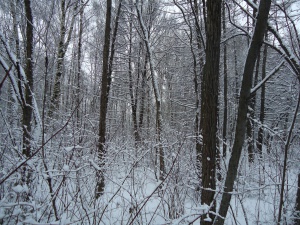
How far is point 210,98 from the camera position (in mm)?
2586

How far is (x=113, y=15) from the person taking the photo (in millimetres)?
9016

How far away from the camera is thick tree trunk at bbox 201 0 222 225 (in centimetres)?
250

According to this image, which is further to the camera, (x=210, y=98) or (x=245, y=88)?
(x=210, y=98)

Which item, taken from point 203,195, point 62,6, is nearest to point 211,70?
point 203,195

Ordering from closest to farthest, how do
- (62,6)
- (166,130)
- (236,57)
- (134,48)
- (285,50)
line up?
(285,50)
(166,130)
(62,6)
(134,48)
(236,57)

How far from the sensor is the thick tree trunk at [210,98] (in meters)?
2.50

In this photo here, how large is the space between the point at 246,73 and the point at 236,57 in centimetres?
1199

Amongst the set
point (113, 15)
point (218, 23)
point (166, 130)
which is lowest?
point (166, 130)

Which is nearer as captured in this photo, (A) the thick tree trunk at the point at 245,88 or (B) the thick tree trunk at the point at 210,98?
(A) the thick tree trunk at the point at 245,88

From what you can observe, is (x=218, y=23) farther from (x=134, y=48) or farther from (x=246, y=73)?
(x=134, y=48)

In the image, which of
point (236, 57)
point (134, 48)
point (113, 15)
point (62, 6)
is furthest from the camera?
point (236, 57)

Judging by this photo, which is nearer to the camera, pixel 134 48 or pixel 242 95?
pixel 242 95

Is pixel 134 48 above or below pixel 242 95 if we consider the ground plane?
above

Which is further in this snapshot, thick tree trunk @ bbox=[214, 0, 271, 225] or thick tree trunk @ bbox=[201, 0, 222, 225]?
thick tree trunk @ bbox=[201, 0, 222, 225]
